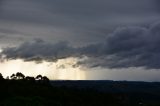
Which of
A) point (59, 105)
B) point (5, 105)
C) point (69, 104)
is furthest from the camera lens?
point (69, 104)

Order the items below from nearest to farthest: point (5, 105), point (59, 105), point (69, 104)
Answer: point (5, 105), point (59, 105), point (69, 104)

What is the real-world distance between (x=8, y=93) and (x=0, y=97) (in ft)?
35.1

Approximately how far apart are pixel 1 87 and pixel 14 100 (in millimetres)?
33292

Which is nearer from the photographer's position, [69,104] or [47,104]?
[47,104]

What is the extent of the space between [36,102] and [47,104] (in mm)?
7144

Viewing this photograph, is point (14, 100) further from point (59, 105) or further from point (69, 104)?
point (69, 104)

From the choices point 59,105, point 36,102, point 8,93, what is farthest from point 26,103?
point 8,93

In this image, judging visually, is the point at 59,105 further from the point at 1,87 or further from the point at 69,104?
the point at 1,87

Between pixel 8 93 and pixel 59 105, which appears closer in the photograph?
pixel 59 105

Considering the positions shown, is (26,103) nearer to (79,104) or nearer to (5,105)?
(5,105)

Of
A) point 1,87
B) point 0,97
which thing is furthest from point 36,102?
point 1,87

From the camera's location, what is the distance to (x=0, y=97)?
604 feet

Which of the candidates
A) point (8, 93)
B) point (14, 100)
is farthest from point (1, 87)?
point (14, 100)

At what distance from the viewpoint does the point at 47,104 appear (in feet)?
557
